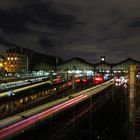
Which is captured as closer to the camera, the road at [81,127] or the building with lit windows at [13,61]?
the road at [81,127]

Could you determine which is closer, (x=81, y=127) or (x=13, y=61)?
(x=81, y=127)

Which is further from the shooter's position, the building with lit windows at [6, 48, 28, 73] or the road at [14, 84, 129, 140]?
the building with lit windows at [6, 48, 28, 73]

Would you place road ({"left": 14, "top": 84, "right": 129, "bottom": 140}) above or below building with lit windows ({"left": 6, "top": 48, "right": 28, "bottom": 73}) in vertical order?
→ below

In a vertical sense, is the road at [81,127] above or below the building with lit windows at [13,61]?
below

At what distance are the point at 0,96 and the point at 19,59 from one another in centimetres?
8373

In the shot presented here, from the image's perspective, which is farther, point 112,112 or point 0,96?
point 0,96

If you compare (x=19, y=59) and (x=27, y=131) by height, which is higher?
(x=19, y=59)

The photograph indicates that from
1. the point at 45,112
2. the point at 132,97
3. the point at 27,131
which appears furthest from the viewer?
the point at 45,112

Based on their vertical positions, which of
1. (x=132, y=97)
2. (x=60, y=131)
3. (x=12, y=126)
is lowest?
(x=60, y=131)

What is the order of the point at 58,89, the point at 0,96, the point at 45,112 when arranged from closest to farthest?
1. the point at 45,112
2. the point at 0,96
3. the point at 58,89

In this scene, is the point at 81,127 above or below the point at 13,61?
below

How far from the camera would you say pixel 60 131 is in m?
16.1

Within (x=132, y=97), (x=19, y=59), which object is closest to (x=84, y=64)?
(x=19, y=59)

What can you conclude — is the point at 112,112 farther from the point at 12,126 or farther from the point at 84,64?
the point at 84,64
